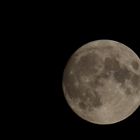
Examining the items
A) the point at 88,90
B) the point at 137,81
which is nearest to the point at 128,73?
the point at 137,81

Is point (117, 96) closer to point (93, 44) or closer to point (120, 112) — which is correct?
point (120, 112)

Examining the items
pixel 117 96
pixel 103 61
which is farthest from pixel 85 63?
pixel 117 96

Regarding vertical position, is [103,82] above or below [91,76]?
below

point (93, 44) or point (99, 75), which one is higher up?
point (93, 44)

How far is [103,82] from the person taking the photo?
8.66 m

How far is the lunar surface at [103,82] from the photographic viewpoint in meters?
8.69

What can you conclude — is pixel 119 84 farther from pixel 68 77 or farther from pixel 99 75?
pixel 68 77

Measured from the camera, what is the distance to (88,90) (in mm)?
8758

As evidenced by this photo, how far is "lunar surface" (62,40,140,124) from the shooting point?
8.69 m

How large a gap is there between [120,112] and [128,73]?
0.79 meters

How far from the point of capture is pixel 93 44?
9.28m

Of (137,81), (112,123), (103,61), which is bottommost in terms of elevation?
(112,123)

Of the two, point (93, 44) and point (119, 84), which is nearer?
point (119, 84)

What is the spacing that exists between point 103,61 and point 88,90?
2.09 ft
